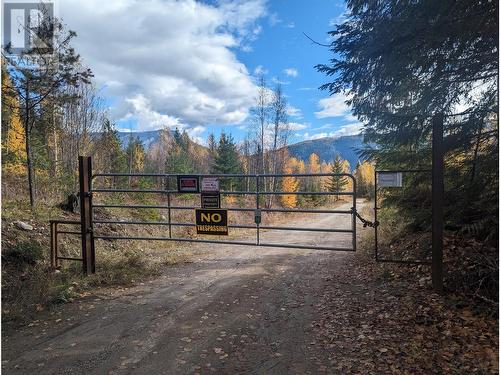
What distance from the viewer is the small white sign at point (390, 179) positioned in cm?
526

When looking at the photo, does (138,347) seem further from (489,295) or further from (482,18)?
(482,18)

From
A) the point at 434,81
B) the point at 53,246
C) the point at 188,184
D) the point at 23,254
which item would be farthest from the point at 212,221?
the point at 434,81

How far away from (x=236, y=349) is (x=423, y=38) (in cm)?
507

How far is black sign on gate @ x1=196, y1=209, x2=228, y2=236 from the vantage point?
625 centimetres

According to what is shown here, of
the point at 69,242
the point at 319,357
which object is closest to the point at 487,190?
the point at 319,357

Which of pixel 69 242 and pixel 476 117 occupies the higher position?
pixel 476 117

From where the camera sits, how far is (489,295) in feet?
14.1

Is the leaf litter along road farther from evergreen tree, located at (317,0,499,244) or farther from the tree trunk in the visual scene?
the tree trunk

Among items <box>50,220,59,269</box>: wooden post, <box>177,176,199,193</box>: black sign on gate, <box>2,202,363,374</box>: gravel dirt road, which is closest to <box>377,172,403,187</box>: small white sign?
<box>2,202,363,374</box>: gravel dirt road

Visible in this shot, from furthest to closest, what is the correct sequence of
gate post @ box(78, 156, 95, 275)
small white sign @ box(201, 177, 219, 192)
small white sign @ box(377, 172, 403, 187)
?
gate post @ box(78, 156, 95, 275) < small white sign @ box(201, 177, 219, 192) < small white sign @ box(377, 172, 403, 187)

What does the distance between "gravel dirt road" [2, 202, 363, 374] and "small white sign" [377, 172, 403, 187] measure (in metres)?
2.12

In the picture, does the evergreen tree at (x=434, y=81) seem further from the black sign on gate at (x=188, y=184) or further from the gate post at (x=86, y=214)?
the gate post at (x=86, y=214)

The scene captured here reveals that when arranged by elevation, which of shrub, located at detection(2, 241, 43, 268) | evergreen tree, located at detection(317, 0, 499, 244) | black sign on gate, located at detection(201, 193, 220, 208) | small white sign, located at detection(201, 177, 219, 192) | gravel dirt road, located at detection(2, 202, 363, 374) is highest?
evergreen tree, located at detection(317, 0, 499, 244)

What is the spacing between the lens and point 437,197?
4.88 m
